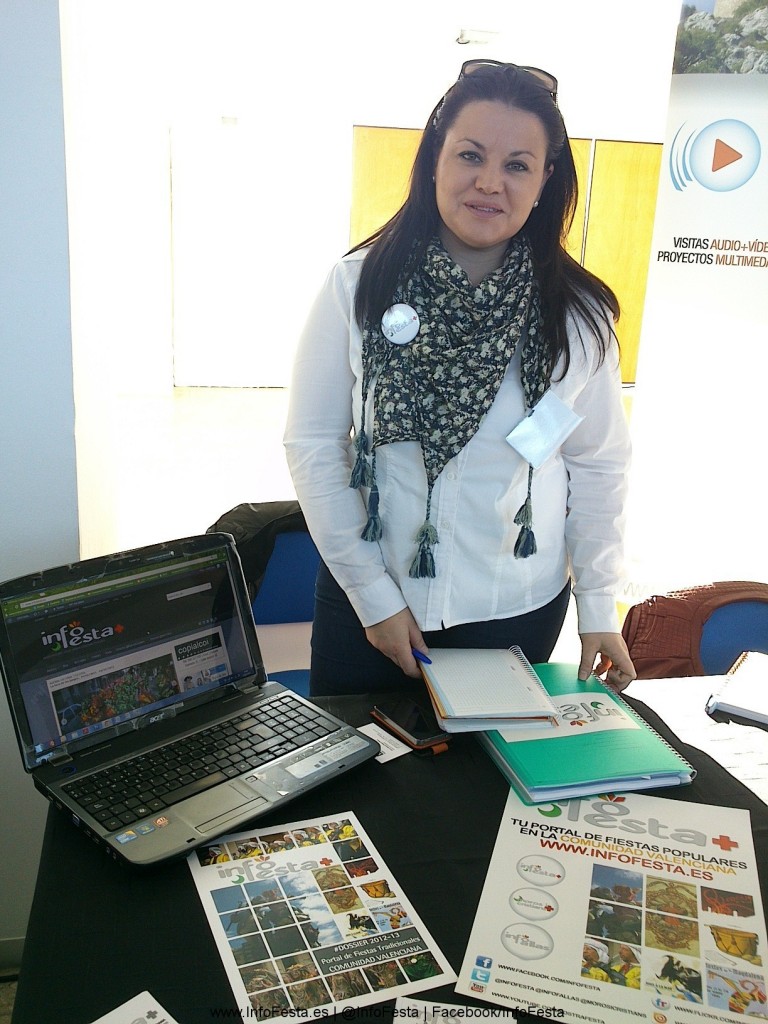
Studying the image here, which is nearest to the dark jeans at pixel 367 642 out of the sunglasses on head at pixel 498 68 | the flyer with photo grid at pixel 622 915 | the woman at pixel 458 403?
the woman at pixel 458 403

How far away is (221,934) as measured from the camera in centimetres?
77

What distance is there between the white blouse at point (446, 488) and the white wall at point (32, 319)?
44 centimetres

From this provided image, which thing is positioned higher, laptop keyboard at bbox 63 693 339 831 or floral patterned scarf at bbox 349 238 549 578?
floral patterned scarf at bbox 349 238 549 578

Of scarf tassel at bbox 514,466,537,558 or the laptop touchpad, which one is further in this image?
scarf tassel at bbox 514,466,537,558

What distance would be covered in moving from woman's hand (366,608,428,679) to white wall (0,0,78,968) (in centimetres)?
61

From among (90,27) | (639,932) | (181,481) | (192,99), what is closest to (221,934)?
(639,932)

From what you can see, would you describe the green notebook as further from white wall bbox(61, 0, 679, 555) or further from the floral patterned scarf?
white wall bbox(61, 0, 679, 555)

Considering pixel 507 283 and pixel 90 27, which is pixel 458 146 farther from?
pixel 90 27

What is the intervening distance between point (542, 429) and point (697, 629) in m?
0.79

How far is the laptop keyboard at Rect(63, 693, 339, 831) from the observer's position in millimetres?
907

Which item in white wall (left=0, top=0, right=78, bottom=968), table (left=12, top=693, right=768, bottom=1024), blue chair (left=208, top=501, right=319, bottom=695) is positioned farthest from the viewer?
blue chair (left=208, top=501, right=319, bottom=695)

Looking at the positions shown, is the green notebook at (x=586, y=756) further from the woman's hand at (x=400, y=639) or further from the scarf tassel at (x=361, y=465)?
the scarf tassel at (x=361, y=465)

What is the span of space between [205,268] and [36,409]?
6.28 meters

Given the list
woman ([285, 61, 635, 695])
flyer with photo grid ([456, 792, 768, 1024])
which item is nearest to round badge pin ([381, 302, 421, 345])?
woman ([285, 61, 635, 695])
